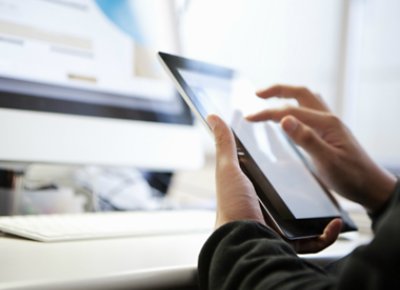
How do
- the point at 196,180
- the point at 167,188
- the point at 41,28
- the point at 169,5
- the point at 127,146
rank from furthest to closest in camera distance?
the point at 196,180
the point at 167,188
the point at 169,5
the point at 127,146
the point at 41,28

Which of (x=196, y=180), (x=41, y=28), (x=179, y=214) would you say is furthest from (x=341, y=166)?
(x=196, y=180)

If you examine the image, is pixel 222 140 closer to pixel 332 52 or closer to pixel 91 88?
pixel 91 88

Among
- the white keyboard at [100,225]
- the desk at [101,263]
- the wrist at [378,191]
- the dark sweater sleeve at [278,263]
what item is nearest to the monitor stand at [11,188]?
the white keyboard at [100,225]

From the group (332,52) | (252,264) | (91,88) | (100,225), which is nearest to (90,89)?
(91,88)

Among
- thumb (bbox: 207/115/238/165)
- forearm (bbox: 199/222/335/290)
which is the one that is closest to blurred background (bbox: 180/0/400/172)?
thumb (bbox: 207/115/238/165)

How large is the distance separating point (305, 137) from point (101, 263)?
417 mm

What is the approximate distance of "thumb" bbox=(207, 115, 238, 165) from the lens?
1.67ft

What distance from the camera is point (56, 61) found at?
72 cm

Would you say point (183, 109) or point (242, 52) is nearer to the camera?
point (183, 109)

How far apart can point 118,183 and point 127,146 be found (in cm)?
18

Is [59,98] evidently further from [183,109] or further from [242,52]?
[242,52]

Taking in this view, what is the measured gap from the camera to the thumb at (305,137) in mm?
700

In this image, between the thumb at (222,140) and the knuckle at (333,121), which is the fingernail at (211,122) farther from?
the knuckle at (333,121)

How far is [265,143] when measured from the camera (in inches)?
25.9
